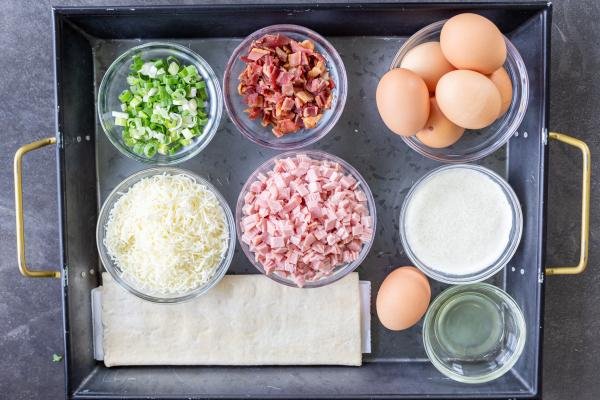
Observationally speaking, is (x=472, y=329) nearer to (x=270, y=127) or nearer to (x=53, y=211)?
(x=270, y=127)

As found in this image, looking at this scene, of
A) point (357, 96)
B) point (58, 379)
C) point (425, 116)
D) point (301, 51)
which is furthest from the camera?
point (58, 379)

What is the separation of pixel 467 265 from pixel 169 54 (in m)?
1.04

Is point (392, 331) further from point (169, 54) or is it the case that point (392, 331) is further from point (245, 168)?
point (169, 54)

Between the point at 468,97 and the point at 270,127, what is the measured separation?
0.55 meters

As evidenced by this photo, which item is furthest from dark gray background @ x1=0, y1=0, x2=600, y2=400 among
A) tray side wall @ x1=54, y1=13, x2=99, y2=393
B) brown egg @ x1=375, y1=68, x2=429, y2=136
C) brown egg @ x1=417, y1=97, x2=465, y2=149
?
brown egg @ x1=375, y1=68, x2=429, y2=136

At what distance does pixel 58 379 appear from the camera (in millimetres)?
1869

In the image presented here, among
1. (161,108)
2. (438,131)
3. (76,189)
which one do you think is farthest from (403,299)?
(76,189)

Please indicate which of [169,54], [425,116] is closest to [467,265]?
[425,116]

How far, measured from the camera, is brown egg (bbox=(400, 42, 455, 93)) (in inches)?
61.6

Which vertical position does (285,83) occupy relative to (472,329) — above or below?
above

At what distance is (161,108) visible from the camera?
1630 mm

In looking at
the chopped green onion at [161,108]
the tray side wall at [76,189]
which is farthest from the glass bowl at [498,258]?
the tray side wall at [76,189]

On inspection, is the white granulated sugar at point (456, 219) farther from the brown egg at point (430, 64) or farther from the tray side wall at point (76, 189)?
the tray side wall at point (76, 189)

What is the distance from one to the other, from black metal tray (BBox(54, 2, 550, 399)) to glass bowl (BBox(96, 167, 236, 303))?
0.07m
